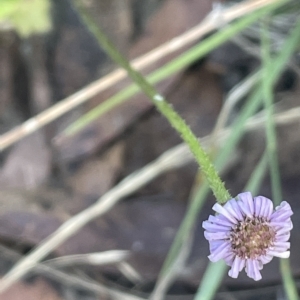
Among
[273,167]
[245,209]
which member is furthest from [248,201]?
[273,167]

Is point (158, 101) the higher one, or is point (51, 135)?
point (51, 135)

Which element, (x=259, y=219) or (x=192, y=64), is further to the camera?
(x=192, y=64)

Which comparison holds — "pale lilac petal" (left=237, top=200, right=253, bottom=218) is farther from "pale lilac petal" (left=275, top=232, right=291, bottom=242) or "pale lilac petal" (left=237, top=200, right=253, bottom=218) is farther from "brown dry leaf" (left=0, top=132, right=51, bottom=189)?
"brown dry leaf" (left=0, top=132, right=51, bottom=189)

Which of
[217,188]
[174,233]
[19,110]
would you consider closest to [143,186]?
[174,233]

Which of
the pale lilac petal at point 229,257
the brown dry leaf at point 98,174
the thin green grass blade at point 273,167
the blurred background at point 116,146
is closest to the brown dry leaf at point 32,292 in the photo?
the blurred background at point 116,146

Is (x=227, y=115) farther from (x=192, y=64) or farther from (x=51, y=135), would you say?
(x=51, y=135)

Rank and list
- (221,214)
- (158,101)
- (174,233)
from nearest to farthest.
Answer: (221,214) → (158,101) → (174,233)

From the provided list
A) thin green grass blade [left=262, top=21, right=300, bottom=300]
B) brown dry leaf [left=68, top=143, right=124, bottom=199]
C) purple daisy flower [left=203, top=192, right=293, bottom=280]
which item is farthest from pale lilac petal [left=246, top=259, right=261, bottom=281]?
brown dry leaf [left=68, top=143, right=124, bottom=199]

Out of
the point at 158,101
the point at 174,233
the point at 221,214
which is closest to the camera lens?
the point at 221,214

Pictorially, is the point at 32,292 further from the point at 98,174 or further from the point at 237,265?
the point at 237,265
